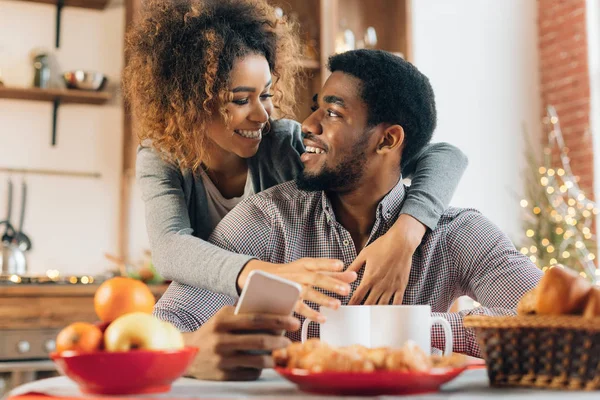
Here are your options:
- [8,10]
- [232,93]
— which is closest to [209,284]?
[232,93]

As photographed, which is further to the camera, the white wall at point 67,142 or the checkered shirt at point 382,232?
the white wall at point 67,142

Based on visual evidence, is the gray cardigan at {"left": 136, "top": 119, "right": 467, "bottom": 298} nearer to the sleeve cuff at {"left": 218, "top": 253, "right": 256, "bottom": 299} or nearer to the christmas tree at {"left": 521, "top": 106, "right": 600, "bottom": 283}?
the sleeve cuff at {"left": 218, "top": 253, "right": 256, "bottom": 299}

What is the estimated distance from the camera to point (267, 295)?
1012 mm

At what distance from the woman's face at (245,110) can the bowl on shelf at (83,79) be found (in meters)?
1.98

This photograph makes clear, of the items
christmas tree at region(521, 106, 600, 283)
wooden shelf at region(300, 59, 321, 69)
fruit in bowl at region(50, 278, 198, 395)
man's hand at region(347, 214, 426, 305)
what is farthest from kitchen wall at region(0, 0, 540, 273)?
fruit in bowl at region(50, 278, 198, 395)

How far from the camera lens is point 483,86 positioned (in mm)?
4613

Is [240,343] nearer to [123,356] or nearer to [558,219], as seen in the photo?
[123,356]

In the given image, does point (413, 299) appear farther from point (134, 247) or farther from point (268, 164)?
Answer: point (134, 247)

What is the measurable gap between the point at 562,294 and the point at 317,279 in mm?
348

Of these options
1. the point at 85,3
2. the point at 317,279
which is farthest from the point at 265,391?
the point at 85,3

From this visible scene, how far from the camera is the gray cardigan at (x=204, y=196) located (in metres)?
1.51

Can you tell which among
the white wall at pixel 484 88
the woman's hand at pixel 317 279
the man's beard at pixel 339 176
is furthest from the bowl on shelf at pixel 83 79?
the woman's hand at pixel 317 279

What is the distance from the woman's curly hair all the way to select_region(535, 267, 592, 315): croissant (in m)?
1.08

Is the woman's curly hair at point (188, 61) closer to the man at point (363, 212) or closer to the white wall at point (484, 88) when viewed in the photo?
the man at point (363, 212)
